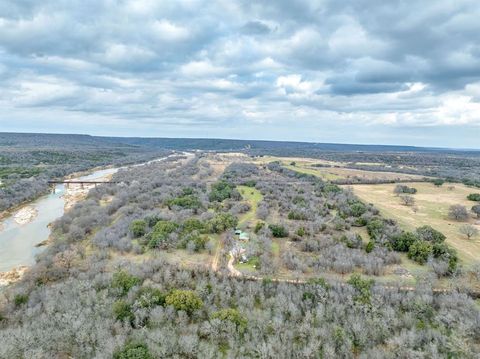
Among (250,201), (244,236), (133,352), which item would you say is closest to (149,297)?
(133,352)

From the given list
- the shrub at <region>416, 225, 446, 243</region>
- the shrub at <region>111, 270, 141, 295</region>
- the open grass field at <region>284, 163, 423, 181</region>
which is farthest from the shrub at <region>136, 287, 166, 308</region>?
the open grass field at <region>284, 163, 423, 181</region>

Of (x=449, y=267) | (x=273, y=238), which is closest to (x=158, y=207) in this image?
(x=273, y=238)

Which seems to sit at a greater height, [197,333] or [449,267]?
[449,267]

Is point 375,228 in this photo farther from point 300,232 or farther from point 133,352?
point 133,352

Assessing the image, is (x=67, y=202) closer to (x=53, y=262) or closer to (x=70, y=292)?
(x=53, y=262)

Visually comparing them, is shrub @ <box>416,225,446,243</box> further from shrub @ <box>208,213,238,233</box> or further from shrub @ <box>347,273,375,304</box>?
shrub @ <box>208,213,238,233</box>

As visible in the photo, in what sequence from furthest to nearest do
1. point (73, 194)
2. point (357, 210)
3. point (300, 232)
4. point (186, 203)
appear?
1. point (73, 194)
2. point (186, 203)
3. point (357, 210)
4. point (300, 232)

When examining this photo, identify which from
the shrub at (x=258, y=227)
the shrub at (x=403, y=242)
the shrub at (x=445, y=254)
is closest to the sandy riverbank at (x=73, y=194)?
the shrub at (x=258, y=227)

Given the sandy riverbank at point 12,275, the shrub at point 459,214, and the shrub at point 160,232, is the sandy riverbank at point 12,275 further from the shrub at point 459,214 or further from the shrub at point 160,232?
A: the shrub at point 459,214
